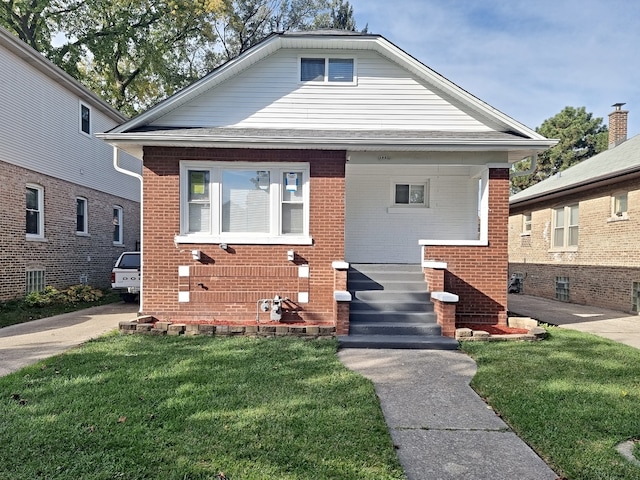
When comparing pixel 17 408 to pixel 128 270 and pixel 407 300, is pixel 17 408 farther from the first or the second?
pixel 128 270

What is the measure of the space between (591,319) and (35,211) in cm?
1607

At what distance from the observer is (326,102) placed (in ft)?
27.5

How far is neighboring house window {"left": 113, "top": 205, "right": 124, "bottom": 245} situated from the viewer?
16.0 m

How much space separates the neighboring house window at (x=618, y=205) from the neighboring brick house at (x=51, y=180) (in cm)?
1766

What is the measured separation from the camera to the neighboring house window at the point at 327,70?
847cm

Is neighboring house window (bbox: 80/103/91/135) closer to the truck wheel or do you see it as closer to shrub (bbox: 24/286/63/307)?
shrub (bbox: 24/286/63/307)

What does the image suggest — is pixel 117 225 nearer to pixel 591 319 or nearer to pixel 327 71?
pixel 327 71

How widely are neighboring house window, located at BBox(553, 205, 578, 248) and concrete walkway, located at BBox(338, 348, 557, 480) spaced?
10.6m

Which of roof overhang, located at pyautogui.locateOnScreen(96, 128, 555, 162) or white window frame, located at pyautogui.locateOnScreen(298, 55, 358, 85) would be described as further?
white window frame, located at pyautogui.locateOnScreen(298, 55, 358, 85)

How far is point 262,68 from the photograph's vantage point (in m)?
8.36

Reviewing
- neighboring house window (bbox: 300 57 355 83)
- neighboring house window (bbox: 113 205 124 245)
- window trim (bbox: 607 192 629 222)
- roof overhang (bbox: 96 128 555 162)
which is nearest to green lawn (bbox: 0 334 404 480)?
roof overhang (bbox: 96 128 555 162)

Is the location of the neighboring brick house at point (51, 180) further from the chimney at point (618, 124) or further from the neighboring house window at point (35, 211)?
the chimney at point (618, 124)

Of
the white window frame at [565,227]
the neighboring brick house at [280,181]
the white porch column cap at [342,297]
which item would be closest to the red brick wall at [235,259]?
the neighboring brick house at [280,181]

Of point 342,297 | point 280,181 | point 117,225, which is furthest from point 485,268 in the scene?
point 117,225
